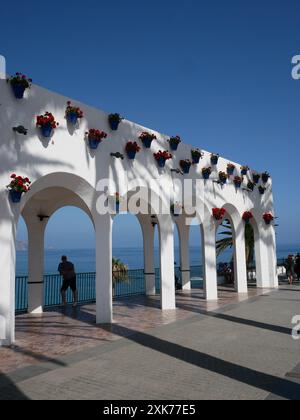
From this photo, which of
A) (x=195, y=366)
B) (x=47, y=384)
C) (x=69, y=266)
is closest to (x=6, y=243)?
(x=47, y=384)

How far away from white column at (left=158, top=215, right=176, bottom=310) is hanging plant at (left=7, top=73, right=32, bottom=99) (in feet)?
20.3

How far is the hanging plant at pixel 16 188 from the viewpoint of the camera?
26.7 feet

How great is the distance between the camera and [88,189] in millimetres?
10516

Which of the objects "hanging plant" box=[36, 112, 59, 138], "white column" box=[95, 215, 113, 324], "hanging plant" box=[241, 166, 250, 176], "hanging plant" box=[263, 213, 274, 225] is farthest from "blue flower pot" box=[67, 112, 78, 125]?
"hanging plant" box=[263, 213, 274, 225]

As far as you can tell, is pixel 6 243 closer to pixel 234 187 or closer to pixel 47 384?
pixel 47 384

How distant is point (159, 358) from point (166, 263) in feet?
20.4

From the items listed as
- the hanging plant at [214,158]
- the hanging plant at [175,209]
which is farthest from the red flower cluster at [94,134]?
the hanging plant at [214,158]

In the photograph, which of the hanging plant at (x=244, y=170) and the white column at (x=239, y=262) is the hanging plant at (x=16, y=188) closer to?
the white column at (x=239, y=262)

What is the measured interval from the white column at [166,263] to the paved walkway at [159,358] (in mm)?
1009

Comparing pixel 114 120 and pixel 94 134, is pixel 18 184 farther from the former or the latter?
pixel 114 120

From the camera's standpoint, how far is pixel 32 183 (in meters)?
8.84

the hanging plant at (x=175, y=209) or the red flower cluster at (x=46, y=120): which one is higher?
the red flower cluster at (x=46, y=120)

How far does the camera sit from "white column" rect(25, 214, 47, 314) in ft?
41.1

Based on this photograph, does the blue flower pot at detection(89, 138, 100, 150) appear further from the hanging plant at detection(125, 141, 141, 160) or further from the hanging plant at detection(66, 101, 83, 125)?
the hanging plant at detection(125, 141, 141, 160)
